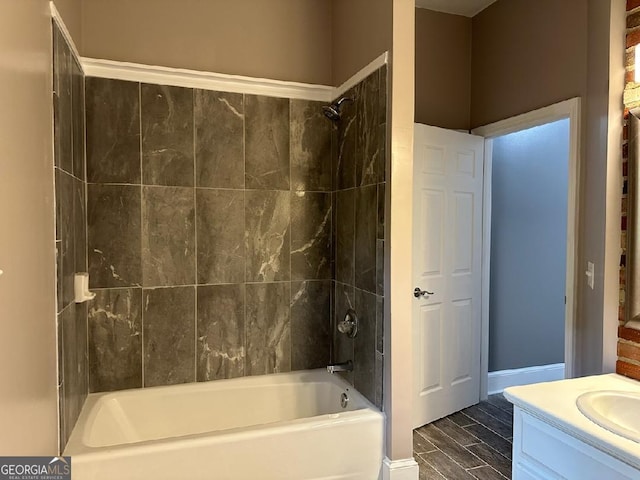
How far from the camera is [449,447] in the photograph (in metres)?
2.83

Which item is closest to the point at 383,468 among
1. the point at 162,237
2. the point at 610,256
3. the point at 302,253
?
the point at 302,253

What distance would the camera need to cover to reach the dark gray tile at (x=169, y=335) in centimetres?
258

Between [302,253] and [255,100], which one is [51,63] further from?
[302,253]

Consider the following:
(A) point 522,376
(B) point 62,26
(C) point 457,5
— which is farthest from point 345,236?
(A) point 522,376

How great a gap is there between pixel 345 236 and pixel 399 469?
1.24 meters

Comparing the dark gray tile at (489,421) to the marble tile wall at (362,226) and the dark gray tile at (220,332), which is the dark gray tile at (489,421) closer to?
the marble tile wall at (362,226)

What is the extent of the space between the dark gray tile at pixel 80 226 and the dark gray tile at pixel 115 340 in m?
0.24

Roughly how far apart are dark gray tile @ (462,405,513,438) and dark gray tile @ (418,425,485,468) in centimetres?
34

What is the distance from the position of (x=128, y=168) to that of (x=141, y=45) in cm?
67

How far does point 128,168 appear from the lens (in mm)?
2500

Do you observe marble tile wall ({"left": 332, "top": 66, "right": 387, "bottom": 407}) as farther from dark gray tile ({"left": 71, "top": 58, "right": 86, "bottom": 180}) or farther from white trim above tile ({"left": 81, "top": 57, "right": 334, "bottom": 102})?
dark gray tile ({"left": 71, "top": 58, "right": 86, "bottom": 180})

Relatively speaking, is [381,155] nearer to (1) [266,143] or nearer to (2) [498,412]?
(1) [266,143]

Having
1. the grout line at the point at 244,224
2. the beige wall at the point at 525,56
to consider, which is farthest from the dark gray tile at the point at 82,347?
the beige wall at the point at 525,56

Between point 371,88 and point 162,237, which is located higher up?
point 371,88
